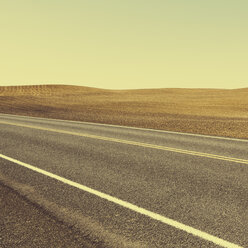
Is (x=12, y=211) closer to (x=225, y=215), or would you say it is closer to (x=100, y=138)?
(x=225, y=215)

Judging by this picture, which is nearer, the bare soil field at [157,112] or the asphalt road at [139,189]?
the asphalt road at [139,189]

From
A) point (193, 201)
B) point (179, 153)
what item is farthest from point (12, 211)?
point (179, 153)

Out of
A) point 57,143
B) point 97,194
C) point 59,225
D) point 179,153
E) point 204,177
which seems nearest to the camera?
point 59,225

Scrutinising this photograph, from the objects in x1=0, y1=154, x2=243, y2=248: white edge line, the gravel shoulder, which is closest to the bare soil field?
x1=0, y1=154, x2=243, y2=248: white edge line

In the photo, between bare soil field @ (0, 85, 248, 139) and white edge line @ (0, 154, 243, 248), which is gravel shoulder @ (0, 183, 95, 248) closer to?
white edge line @ (0, 154, 243, 248)

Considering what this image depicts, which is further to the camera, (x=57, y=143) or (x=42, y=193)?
(x=57, y=143)

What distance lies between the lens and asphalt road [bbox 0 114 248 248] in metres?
3.96

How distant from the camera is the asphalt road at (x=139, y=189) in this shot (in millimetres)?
3965

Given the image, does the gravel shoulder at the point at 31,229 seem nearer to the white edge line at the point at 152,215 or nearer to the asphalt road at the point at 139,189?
the asphalt road at the point at 139,189

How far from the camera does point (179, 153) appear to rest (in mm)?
9086

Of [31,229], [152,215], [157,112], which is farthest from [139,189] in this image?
[157,112]

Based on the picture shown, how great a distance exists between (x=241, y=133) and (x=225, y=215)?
12291 mm

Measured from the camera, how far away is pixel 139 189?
5.64m

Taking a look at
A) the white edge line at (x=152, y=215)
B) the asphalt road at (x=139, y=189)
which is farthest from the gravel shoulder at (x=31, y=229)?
the white edge line at (x=152, y=215)
